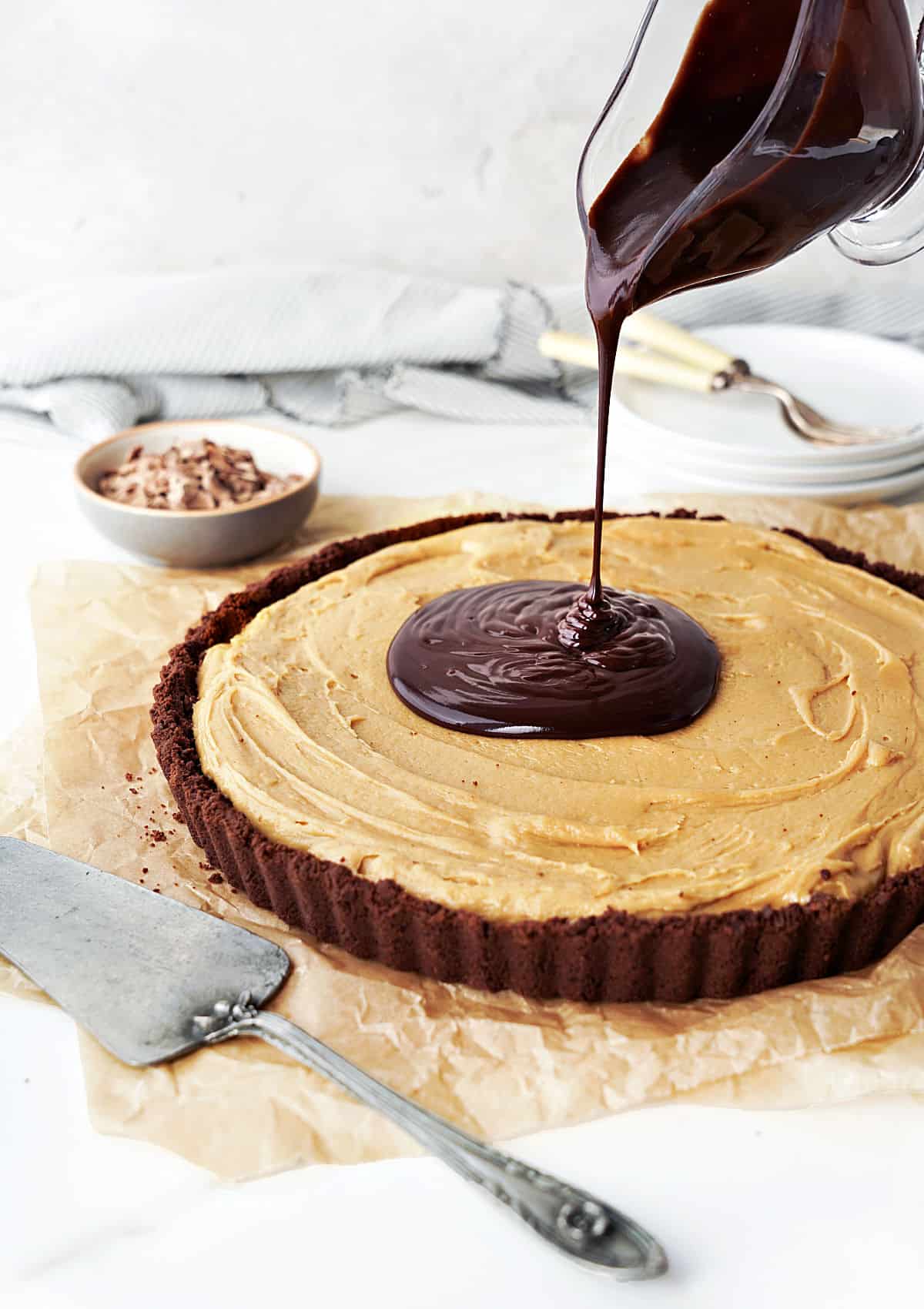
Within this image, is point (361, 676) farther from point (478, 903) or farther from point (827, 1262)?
point (827, 1262)

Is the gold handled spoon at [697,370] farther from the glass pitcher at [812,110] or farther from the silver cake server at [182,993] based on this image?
the silver cake server at [182,993]

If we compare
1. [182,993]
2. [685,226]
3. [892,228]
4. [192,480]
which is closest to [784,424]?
[892,228]

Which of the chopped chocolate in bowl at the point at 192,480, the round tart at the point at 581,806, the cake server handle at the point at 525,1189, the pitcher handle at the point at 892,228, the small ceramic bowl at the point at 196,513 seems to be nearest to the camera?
the cake server handle at the point at 525,1189

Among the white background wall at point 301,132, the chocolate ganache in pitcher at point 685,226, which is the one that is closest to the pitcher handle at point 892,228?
the chocolate ganache in pitcher at point 685,226

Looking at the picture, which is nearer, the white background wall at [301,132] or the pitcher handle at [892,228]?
the pitcher handle at [892,228]

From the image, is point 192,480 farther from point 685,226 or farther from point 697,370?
point 685,226

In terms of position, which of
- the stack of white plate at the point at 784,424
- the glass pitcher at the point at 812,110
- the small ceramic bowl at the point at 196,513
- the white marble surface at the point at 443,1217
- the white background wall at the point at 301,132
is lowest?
the white marble surface at the point at 443,1217
